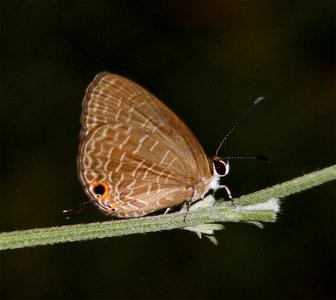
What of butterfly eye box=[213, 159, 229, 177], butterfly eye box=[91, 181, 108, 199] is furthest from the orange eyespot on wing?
butterfly eye box=[213, 159, 229, 177]

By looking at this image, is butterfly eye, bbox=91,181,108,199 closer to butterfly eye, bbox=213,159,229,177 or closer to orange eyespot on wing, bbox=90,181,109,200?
orange eyespot on wing, bbox=90,181,109,200

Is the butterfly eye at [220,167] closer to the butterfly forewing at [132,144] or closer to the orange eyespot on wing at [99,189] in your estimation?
the butterfly forewing at [132,144]

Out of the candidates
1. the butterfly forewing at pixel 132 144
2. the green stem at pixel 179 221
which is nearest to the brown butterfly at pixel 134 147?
the butterfly forewing at pixel 132 144

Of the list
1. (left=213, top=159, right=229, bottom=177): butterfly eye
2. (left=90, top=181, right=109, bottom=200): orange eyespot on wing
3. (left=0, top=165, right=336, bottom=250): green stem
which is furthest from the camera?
(left=213, top=159, right=229, bottom=177): butterfly eye

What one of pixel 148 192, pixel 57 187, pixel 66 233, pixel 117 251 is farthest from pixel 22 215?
pixel 66 233

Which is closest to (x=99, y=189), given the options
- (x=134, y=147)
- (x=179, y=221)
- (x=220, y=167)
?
(x=134, y=147)

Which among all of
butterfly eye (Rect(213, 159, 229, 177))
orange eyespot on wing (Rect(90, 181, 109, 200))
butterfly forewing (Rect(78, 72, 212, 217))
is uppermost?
butterfly forewing (Rect(78, 72, 212, 217))

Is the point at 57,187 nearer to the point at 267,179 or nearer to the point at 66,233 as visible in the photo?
the point at 267,179
